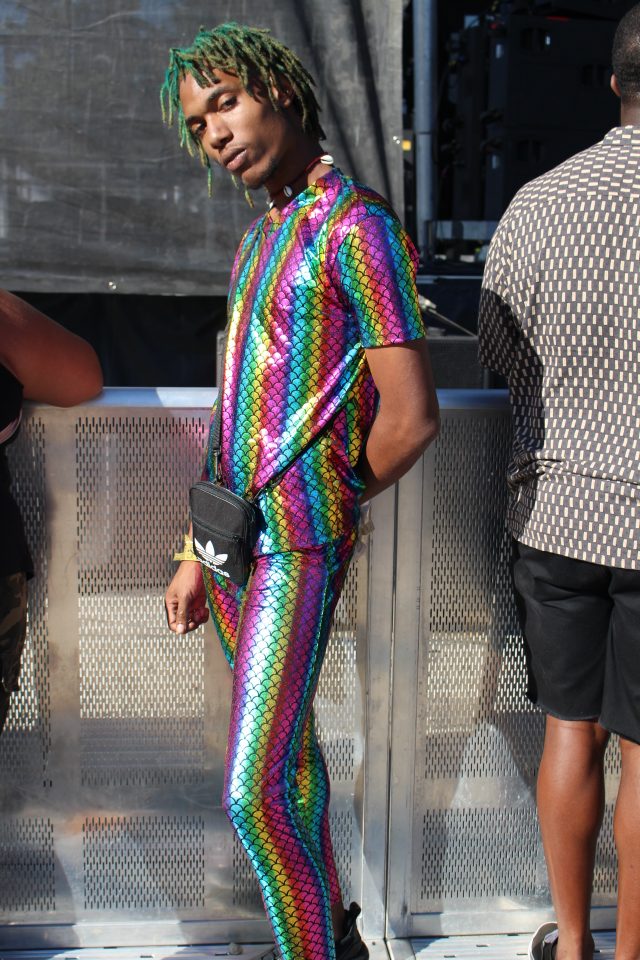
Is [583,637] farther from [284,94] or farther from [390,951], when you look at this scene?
[284,94]

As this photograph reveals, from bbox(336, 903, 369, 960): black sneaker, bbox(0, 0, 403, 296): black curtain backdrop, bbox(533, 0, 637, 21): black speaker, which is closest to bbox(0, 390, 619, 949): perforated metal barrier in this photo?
bbox(336, 903, 369, 960): black sneaker

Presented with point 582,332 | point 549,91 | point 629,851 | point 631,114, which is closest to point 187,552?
point 582,332

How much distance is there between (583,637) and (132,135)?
282 cm

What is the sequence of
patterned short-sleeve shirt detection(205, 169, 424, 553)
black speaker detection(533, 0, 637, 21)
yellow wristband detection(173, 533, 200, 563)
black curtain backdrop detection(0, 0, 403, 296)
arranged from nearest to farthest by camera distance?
patterned short-sleeve shirt detection(205, 169, 424, 553)
yellow wristband detection(173, 533, 200, 563)
black curtain backdrop detection(0, 0, 403, 296)
black speaker detection(533, 0, 637, 21)

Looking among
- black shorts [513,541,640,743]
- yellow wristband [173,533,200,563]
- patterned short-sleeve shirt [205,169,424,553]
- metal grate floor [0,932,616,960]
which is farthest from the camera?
metal grate floor [0,932,616,960]

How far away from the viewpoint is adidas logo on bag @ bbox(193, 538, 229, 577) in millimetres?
1879

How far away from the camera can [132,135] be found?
3988 mm

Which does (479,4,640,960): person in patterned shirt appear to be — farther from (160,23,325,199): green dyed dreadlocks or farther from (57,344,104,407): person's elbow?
(57,344,104,407): person's elbow

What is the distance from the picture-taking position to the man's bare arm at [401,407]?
174 cm

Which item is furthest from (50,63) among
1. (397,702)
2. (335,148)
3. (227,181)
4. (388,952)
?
(388,952)

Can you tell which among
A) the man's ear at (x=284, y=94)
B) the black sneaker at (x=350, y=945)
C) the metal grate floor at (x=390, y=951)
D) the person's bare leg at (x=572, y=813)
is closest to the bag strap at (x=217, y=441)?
the man's ear at (x=284, y=94)

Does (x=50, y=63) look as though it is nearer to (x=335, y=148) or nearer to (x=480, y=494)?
(x=335, y=148)

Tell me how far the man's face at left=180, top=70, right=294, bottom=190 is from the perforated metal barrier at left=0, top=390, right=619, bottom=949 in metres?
0.60

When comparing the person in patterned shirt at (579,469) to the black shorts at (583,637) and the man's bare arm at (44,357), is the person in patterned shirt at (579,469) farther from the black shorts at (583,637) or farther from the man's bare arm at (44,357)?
Answer: the man's bare arm at (44,357)
